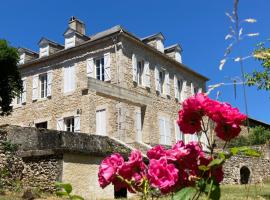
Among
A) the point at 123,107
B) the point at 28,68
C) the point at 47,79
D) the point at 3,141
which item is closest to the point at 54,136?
the point at 3,141

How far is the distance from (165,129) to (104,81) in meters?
5.74

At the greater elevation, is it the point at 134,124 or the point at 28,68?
the point at 28,68

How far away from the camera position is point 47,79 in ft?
77.6

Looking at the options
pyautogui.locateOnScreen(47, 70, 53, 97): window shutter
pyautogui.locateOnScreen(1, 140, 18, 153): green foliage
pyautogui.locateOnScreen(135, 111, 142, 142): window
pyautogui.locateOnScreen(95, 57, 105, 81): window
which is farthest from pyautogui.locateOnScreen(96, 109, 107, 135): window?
pyautogui.locateOnScreen(1, 140, 18, 153): green foliage

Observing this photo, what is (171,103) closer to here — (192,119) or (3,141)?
(3,141)

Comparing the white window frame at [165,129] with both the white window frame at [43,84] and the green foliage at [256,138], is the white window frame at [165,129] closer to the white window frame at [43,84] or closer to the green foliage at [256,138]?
the green foliage at [256,138]

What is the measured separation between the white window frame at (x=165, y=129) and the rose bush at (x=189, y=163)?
20.6 m

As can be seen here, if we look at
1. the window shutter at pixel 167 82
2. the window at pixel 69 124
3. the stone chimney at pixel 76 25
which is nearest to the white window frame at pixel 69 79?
the window at pixel 69 124

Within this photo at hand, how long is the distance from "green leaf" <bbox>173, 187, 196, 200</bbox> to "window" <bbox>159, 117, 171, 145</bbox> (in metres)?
20.8

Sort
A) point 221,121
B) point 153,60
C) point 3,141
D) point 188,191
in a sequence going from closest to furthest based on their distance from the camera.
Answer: point 188,191 → point 221,121 → point 3,141 → point 153,60

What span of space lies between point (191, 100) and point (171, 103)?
22.6 meters

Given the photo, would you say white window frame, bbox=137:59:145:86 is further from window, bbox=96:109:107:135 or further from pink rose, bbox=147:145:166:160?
pink rose, bbox=147:145:166:160

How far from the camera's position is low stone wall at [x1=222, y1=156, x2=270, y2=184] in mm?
19603

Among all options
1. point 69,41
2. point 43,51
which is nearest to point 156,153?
point 69,41
